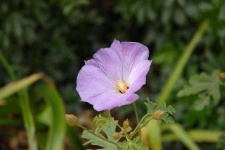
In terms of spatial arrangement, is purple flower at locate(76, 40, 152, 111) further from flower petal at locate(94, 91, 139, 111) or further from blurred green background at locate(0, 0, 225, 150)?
blurred green background at locate(0, 0, 225, 150)

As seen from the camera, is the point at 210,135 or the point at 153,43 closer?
the point at 210,135

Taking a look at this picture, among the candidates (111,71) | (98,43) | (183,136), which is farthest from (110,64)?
(98,43)

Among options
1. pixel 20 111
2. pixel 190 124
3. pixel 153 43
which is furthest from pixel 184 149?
pixel 20 111

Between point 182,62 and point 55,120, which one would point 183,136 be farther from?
point 55,120

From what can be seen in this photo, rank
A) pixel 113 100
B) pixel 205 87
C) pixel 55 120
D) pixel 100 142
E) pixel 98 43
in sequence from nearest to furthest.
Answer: pixel 113 100, pixel 100 142, pixel 205 87, pixel 55 120, pixel 98 43

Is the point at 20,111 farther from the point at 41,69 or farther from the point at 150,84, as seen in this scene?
the point at 150,84

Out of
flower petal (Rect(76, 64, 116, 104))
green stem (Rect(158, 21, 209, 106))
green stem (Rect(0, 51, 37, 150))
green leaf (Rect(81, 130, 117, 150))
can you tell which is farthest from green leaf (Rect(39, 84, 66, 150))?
flower petal (Rect(76, 64, 116, 104))
